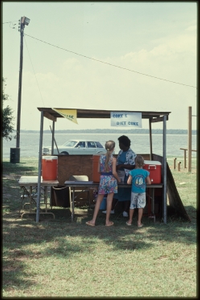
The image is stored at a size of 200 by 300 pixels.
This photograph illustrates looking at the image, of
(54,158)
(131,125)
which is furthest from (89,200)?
(131,125)

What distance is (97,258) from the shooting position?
5922 mm

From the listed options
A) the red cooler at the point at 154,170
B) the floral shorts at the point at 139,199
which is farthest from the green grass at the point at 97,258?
the red cooler at the point at 154,170

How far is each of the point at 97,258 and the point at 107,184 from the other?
223cm

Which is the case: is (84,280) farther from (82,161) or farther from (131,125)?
(82,161)

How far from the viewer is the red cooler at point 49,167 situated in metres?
8.66

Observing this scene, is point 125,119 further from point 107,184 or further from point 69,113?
A: point 107,184

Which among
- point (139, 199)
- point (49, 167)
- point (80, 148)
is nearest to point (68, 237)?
point (139, 199)

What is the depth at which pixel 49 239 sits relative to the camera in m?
6.97

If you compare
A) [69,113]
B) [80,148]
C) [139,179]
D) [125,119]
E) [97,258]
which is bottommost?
[97,258]

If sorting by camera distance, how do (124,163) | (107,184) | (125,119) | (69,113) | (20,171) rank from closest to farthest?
(107,184), (69,113), (125,119), (124,163), (20,171)

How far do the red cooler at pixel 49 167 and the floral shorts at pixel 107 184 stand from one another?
4.04 feet

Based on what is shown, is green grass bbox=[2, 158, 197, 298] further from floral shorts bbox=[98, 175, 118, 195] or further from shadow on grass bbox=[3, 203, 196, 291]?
floral shorts bbox=[98, 175, 118, 195]

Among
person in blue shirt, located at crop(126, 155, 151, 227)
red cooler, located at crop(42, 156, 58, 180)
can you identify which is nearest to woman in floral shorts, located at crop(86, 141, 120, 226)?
person in blue shirt, located at crop(126, 155, 151, 227)

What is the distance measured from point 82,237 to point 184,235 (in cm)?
181
